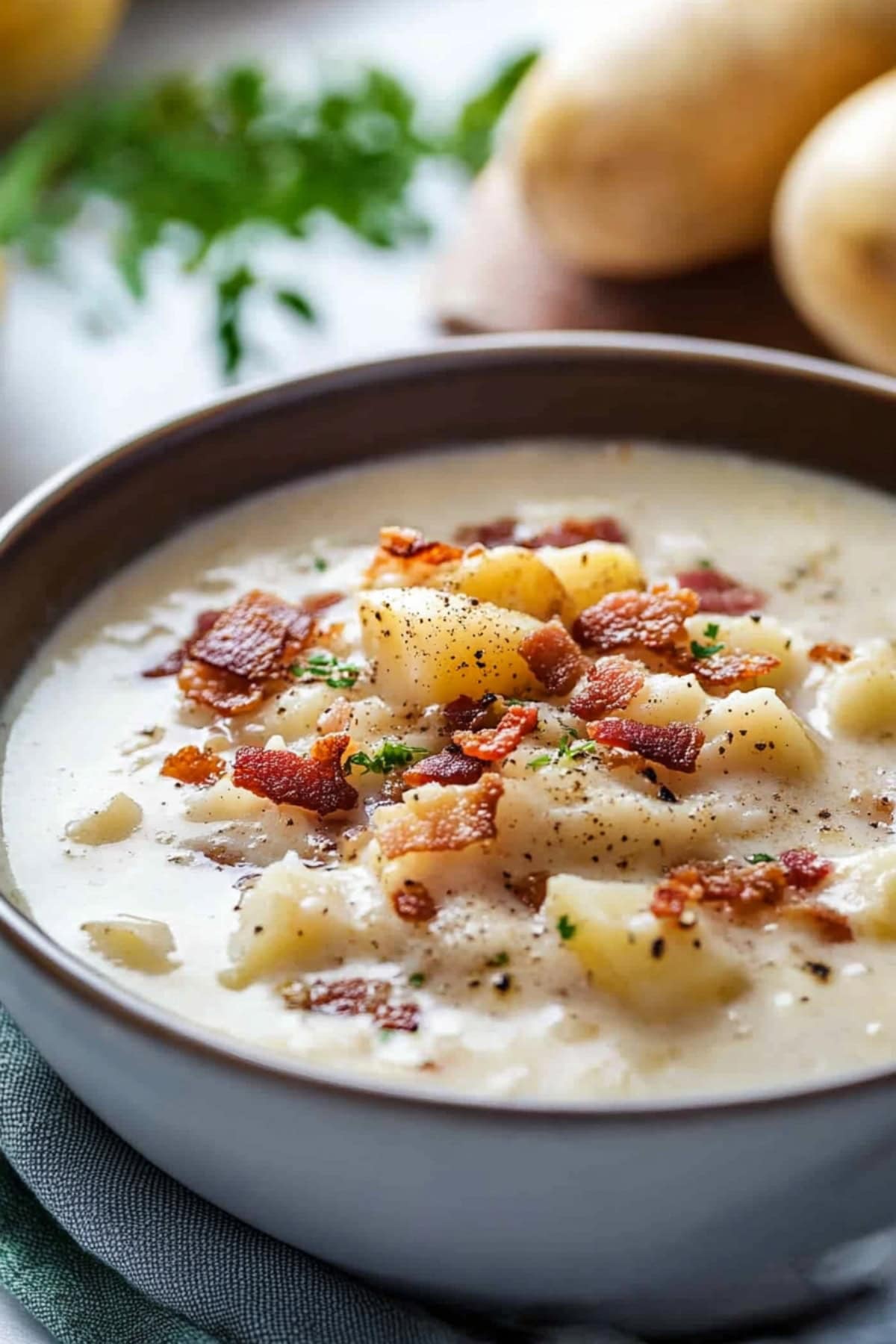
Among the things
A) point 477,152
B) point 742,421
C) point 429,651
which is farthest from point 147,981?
point 477,152

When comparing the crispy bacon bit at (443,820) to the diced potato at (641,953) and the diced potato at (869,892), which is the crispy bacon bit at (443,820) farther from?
the diced potato at (869,892)

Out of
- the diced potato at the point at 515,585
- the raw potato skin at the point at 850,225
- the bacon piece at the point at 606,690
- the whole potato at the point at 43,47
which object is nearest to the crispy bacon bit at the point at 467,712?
the bacon piece at the point at 606,690

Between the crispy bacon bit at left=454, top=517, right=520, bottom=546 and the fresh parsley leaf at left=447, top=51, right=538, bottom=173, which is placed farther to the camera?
the fresh parsley leaf at left=447, top=51, right=538, bottom=173

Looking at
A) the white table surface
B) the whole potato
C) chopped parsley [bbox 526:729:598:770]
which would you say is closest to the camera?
chopped parsley [bbox 526:729:598:770]

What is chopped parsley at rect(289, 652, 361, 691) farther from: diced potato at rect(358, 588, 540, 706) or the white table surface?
the white table surface

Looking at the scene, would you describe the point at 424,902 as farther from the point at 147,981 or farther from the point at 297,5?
the point at 297,5

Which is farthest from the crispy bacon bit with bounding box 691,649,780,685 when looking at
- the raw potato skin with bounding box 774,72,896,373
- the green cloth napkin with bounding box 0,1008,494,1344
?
the raw potato skin with bounding box 774,72,896,373

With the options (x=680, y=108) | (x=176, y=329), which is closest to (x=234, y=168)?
(x=176, y=329)
